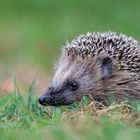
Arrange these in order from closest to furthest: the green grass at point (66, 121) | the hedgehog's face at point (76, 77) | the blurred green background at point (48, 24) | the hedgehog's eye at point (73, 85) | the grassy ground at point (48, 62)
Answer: the green grass at point (66, 121) → the grassy ground at point (48, 62) → the hedgehog's face at point (76, 77) → the hedgehog's eye at point (73, 85) → the blurred green background at point (48, 24)

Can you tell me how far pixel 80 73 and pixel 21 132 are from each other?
232cm

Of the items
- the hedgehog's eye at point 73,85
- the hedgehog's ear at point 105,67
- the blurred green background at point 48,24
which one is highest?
the blurred green background at point 48,24

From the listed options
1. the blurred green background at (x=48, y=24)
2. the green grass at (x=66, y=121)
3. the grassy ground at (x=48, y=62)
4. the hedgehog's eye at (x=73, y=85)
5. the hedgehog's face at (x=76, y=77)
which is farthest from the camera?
the blurred green background at (x=48, y=24)

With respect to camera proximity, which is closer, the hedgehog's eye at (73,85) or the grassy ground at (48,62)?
the grassy ground at (48,62)

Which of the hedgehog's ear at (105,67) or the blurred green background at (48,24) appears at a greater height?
the blurred green background at (48,24)

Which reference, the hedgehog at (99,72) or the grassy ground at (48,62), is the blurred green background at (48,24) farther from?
the hedgehog at (99,72)

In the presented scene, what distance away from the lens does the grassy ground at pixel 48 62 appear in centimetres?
638

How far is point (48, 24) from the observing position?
18766mm

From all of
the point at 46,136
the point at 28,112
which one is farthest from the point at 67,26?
the point at 46,136

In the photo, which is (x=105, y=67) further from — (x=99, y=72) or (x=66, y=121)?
(x=66, y=121)

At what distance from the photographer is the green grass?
6.18 metres

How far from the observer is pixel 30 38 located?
17062 mm

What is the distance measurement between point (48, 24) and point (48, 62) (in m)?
3.51

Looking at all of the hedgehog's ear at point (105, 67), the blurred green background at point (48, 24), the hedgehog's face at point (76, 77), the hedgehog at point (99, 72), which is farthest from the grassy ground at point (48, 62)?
the hedgehog's ear at point (105, 67)
